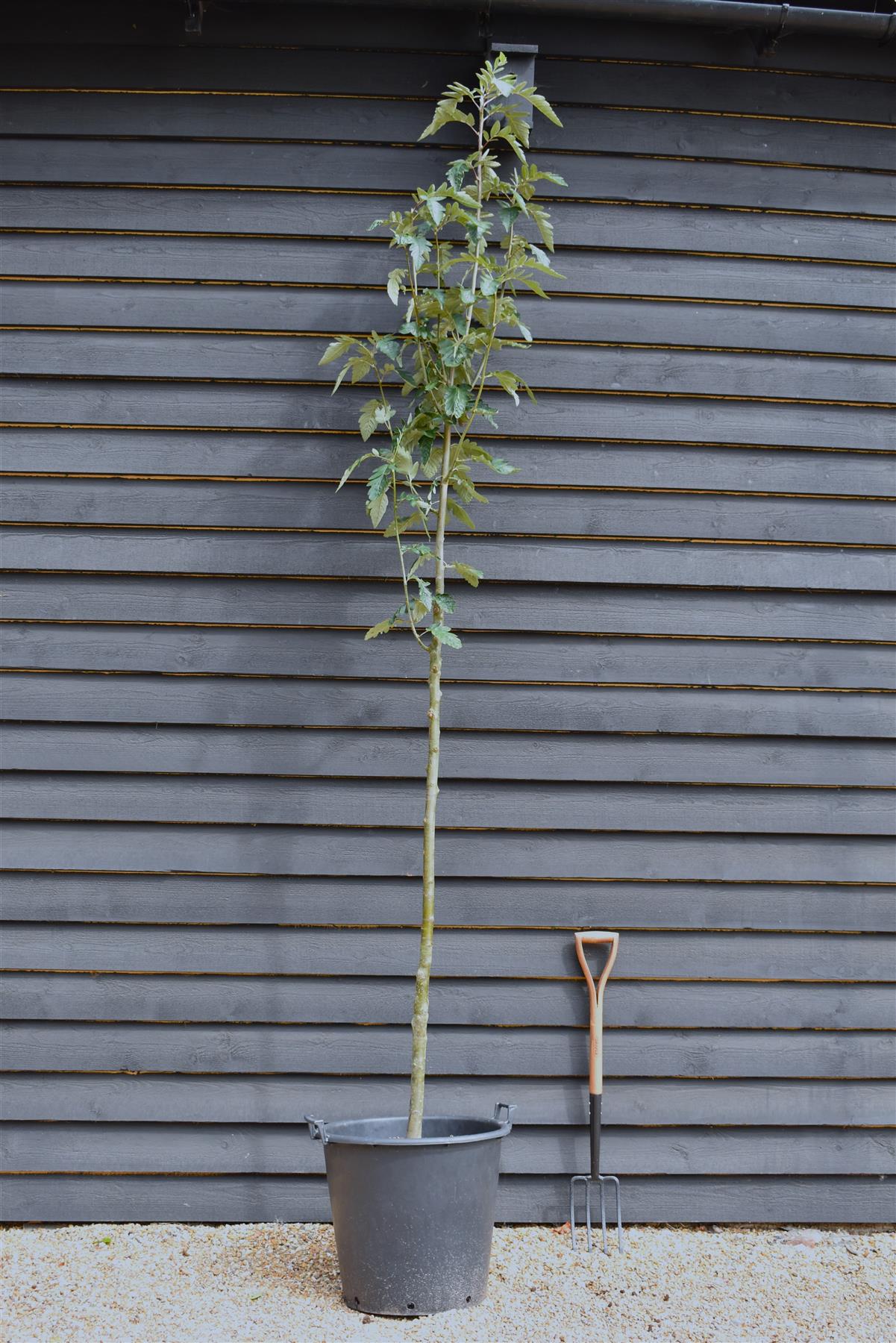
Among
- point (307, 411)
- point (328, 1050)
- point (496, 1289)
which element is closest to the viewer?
point (496, 1289)

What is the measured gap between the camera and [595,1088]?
9.10 feet

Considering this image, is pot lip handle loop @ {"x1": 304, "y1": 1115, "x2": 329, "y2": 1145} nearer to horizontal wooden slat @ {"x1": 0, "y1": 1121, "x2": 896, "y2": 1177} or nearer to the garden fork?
horizontal wooden slat @ {"x1": 0, "y1": 1121, "x2": 896, "y2": 1177}

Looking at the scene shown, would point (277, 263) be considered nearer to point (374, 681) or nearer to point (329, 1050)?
point (374, 681)

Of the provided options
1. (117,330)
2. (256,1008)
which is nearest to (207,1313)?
(256,1008)

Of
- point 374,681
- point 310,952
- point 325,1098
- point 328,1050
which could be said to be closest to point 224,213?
point 374,681

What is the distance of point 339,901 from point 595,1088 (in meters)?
0.82

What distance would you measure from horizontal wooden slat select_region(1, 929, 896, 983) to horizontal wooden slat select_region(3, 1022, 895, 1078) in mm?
113

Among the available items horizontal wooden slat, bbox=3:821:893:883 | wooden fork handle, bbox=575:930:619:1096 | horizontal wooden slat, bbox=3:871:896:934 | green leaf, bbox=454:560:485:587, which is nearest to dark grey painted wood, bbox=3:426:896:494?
green leaf, bbox=454:560:485:587

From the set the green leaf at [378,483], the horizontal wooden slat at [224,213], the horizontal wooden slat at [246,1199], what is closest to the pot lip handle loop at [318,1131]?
the horizontal wooden slat at [246,1199]

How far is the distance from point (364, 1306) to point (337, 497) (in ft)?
6.47

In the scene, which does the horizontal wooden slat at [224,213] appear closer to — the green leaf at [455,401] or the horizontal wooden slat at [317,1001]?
the green leaf at [455,401]

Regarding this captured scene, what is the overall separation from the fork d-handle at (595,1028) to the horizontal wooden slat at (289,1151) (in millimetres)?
104

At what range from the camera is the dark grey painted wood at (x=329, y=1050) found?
2.85 metres

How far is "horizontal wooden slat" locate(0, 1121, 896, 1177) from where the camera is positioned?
2.83 meters
